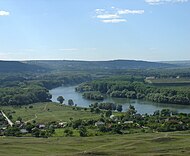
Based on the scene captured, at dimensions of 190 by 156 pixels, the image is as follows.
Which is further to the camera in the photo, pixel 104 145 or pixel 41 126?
pixel 41 126

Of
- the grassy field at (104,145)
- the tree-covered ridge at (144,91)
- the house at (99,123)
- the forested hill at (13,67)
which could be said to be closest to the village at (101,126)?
the house at (99,123)

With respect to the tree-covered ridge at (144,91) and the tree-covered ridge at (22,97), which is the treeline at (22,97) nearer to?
the tree-covered ridge at (22,97)

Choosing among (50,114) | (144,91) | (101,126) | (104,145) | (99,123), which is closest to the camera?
(104,145)

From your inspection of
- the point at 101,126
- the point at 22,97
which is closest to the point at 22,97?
the point at 22,97

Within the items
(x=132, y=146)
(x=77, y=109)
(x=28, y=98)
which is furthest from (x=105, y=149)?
(x=28, y=98)

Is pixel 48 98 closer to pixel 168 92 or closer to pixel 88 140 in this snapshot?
pixel 168 92

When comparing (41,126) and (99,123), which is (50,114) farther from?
(99,123)

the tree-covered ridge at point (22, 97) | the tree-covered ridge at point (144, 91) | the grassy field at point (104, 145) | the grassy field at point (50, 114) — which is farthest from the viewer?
the tree-covered ridge at point (22, 97)

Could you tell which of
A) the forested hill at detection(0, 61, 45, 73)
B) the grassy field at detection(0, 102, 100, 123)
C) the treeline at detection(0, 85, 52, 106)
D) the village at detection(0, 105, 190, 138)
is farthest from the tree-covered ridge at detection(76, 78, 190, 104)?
the forested hill at detection(0, 61, 45, 73)
